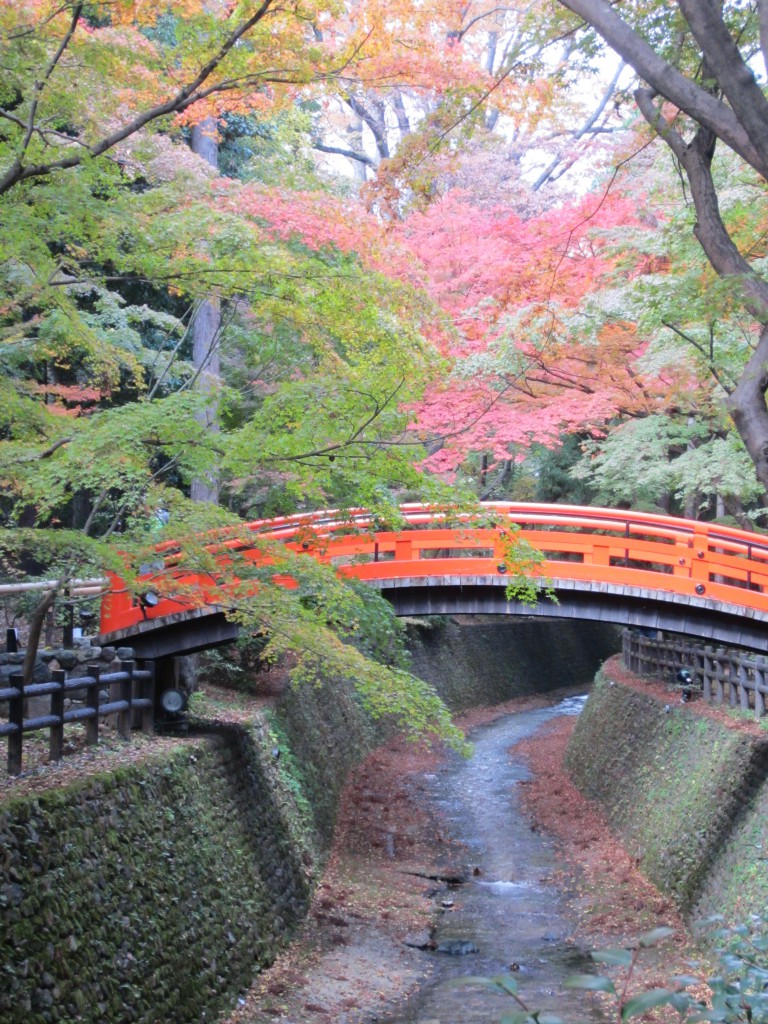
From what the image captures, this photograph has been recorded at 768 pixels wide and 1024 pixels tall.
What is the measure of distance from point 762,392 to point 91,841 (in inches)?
239

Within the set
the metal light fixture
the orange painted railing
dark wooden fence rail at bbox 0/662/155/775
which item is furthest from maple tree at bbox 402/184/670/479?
dark wooden fence rail at bbox 0/662/155/775

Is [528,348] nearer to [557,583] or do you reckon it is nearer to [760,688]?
[557,583]

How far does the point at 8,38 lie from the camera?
754 centimetres

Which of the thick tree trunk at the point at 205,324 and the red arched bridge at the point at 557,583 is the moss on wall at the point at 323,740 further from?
the thick tree trunk at the point at 205,324

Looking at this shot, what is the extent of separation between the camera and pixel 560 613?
1234 centimetres

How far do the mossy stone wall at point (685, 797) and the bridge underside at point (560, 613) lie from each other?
56.6 inches

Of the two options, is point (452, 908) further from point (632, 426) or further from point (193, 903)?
point (632, 426)

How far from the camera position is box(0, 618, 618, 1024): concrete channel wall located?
642cm

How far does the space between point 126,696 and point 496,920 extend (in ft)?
18.5

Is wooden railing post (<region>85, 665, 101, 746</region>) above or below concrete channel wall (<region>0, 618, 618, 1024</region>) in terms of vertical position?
above

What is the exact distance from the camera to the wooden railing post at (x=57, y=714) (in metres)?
8.26

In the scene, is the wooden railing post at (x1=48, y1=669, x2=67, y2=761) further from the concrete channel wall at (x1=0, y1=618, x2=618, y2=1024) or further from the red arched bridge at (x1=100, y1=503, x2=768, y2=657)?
the red arched bridge at (x1=100, y1=503, x2=768, y2=657)

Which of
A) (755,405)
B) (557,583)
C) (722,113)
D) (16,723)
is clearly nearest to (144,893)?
(16,723)

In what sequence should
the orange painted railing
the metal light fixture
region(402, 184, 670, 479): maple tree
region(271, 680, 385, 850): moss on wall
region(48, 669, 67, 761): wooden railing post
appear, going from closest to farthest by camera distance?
region(48, 669, 67, 761): wooden railing post
the orange painted railing
the metal light fixture
region(271, 680, 385, 850): moss on wall
region(402, 184, 670, 479): maple tree
